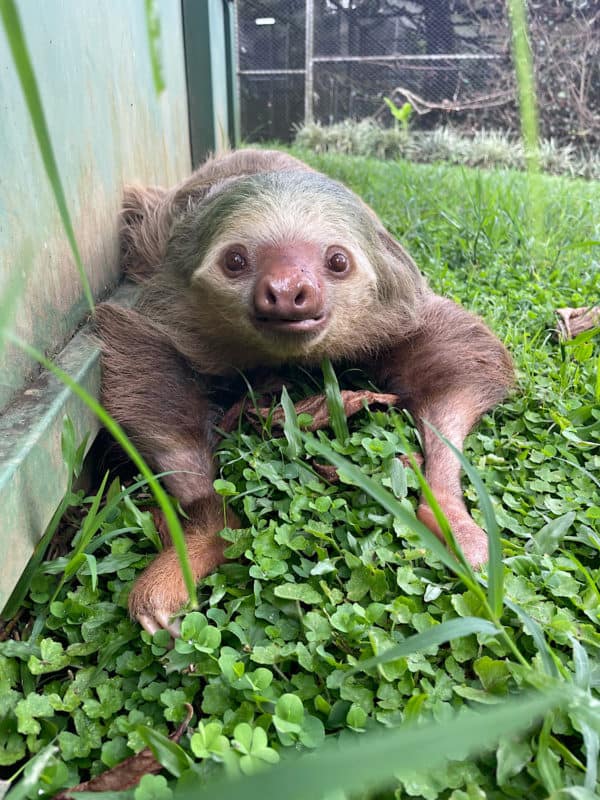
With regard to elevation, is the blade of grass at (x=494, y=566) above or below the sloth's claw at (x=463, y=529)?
above

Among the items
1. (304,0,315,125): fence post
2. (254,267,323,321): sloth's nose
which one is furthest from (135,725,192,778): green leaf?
(304,0,315,125): fence post

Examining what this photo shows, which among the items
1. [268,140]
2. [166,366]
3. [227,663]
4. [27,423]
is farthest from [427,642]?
[268,140]

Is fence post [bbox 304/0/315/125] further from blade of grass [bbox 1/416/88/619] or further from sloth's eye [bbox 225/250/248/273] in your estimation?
blade of grass [bbox 1/416/88/619]

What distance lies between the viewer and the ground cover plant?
1233 mm

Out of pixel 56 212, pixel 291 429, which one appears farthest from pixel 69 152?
pixel 291 429

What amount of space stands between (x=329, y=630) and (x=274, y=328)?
1201 mm

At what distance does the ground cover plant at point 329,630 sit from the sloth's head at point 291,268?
1.12ft

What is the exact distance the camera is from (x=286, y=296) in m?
2.26

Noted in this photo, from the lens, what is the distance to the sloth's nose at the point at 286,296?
2263 mm

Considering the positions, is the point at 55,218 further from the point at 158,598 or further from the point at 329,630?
the point at 329,630

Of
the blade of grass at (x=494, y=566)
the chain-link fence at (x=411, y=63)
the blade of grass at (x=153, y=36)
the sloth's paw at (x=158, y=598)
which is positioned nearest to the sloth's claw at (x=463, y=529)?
the blade of grass at (x=494, y=566)

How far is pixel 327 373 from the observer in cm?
256

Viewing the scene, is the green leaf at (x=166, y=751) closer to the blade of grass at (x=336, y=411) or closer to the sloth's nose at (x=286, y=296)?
the blade of grass at (x=336, y=411)

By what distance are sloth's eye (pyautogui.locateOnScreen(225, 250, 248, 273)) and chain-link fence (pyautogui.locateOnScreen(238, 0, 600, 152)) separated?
39.0 feet
